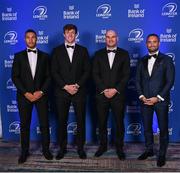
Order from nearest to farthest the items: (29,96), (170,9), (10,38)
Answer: (29,96) → (170,9) → (10,38)

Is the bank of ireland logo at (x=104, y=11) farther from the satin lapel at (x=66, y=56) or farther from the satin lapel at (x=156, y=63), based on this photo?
the satin lapel at (x=156, y=63)

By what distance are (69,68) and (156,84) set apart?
1.26 meters

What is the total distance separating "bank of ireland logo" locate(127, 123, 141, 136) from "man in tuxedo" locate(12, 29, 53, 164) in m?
1.59

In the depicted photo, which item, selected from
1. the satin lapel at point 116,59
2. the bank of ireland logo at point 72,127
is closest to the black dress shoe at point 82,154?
the bank of ireland logo at point 72,127

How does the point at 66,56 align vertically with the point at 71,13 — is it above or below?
below

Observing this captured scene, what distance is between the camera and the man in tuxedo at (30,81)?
5.14 meters

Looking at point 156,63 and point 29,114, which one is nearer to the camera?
point 156,63

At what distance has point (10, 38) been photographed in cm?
607

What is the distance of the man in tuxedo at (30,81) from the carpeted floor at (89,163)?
438mm

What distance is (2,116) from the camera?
6.36 m

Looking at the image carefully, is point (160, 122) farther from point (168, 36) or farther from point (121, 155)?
point (168, 36)

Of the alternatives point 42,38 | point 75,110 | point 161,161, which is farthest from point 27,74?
point 161,161

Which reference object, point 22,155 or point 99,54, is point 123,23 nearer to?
point 99,54

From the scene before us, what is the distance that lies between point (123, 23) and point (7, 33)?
1920mm
